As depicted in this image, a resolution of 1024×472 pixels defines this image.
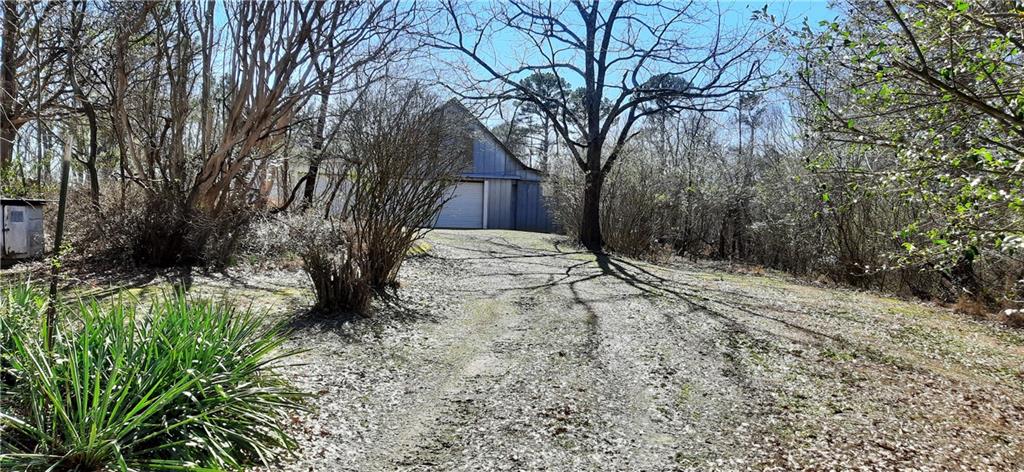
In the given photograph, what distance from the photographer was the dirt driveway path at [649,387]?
325 cm

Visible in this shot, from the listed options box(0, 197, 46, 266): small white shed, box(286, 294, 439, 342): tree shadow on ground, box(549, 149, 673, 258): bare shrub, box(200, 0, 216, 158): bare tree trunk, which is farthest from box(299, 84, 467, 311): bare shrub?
box(549, 149, 673, 258): bare shrub

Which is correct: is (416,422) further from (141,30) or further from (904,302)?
(904,302)

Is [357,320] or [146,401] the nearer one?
[146,401]

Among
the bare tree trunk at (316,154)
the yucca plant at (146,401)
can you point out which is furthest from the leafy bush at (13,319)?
the bare tree trunk at (316,154)

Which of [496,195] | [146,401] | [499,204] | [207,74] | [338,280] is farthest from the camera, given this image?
[499,204]

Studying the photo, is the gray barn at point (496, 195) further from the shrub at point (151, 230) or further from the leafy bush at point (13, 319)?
the leafy bush at point (13, 319)

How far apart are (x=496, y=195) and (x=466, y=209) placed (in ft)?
4.85

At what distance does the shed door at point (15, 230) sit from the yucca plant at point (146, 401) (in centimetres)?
670

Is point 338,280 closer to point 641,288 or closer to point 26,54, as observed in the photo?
point 641,288

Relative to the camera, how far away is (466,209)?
24.5 m

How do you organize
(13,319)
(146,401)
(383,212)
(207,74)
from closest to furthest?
(146,401), (13,319), (383,212), (207,74)

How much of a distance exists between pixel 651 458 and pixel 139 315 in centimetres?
436

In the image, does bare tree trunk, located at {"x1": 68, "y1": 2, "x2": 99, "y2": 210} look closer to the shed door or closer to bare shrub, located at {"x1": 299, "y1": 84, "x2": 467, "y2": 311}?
the shed door

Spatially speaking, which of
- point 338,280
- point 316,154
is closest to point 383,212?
point 338,280
